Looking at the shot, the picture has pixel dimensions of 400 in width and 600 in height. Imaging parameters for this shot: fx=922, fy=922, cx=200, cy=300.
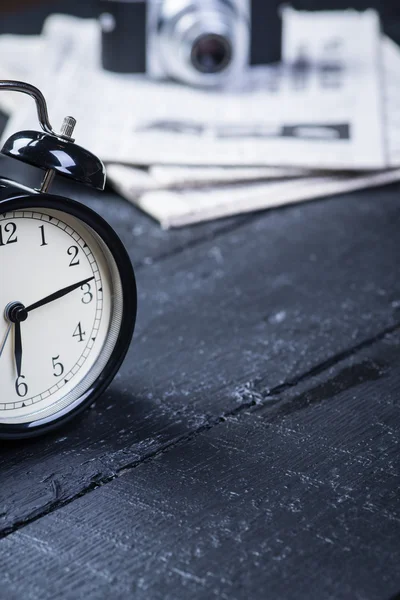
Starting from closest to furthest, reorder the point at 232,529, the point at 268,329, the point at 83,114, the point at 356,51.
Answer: the point at 232,529, the point at 268,329, the point at 83,114, the point at 356,51

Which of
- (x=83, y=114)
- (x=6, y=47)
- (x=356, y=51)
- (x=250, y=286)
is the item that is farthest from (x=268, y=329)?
(x=6, y=47)

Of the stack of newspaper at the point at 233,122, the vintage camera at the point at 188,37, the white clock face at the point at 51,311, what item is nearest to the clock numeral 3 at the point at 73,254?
the white clock face at the point at 51,311

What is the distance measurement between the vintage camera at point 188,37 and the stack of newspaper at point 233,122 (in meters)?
0.02

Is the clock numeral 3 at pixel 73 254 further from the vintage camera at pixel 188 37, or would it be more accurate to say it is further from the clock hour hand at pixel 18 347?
the vintage camera at pixel 188 37

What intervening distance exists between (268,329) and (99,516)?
0.30 meters

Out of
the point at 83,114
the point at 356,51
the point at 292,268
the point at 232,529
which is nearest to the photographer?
the point at 232,529

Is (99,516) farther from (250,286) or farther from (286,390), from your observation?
(250,286)

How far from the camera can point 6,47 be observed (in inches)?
57.3

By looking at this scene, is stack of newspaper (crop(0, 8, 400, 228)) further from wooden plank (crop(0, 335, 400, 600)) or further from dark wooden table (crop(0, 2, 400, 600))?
wooden plank (crop(0, 335, 400, 600))

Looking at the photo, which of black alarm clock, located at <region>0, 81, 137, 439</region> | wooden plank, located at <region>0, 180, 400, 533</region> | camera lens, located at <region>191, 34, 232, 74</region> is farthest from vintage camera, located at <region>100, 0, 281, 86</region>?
black alarm clock, located at <region>0, 81, 137, 439</region>

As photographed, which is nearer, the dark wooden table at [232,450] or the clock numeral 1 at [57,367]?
the dark wooden table at [232,450]

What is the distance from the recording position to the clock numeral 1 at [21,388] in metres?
0.64

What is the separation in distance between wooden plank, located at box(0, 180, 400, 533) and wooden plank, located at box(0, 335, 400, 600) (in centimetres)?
3

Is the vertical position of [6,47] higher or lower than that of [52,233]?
higher
